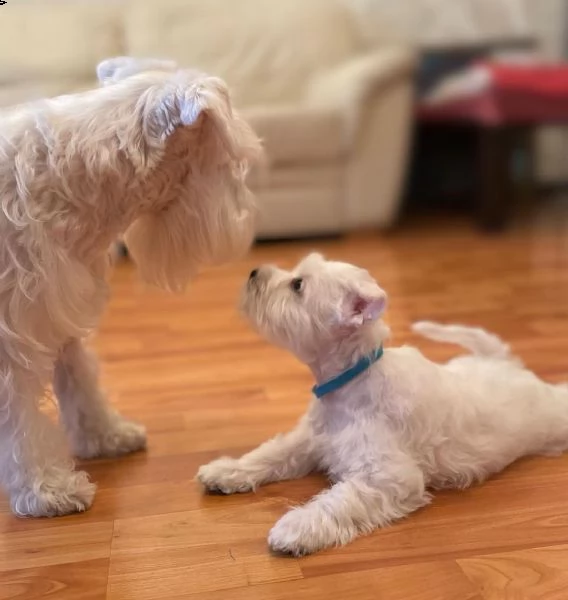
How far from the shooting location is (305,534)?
1.32 meters

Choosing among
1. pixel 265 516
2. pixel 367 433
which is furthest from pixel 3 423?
pixel 367 433

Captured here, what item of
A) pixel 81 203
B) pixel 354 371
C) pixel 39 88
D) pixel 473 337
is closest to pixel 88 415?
pixel 81 203

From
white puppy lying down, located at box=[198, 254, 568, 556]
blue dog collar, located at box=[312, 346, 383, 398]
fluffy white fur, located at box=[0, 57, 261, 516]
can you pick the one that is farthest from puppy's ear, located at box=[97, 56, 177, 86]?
blue dog collar, located at box=[312, 346, 383, 398]

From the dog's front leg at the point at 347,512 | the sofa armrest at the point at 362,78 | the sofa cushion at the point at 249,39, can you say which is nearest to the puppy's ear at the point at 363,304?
the dog's front leg at the point at 347,512

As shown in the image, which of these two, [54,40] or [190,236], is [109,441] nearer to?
[190,236]

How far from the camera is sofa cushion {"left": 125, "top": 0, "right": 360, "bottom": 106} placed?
4078mm

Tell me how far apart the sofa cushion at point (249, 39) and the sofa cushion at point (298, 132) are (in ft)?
1.76

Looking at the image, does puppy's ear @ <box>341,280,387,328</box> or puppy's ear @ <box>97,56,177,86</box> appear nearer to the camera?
puppy's ear @ <box>341,280,387,328</box>

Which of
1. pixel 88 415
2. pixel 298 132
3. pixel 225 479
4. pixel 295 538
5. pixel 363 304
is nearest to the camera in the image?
pixel 295 538

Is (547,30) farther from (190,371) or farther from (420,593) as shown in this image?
(420,593)

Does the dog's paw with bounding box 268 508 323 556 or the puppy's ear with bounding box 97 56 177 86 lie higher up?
the puppy's ear with bounding box 97 56 177 86

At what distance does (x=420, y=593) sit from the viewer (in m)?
1.22

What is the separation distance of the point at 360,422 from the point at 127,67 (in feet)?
2.57

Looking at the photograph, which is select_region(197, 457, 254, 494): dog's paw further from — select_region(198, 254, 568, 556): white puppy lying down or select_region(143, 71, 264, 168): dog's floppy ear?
select_region(143, 71, 264, 168): dog's floppy ear
